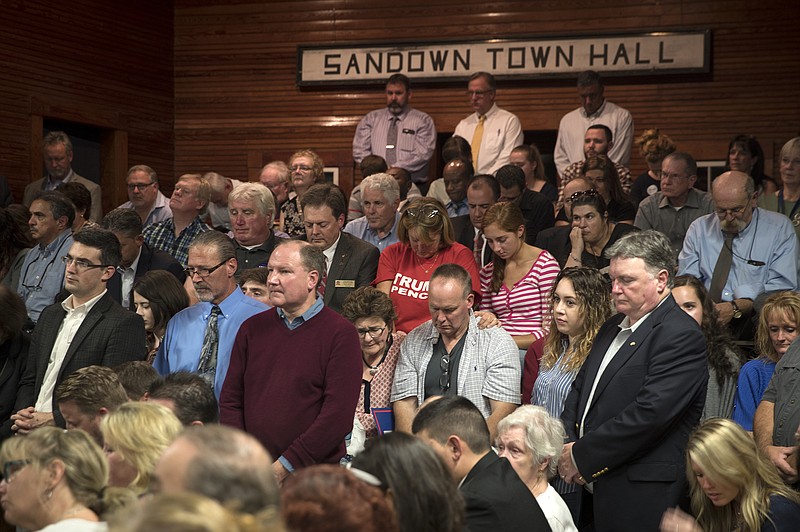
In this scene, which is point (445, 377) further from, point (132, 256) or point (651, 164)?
point (651, 164)

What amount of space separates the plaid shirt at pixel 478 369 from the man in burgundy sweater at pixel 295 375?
851 millimetres

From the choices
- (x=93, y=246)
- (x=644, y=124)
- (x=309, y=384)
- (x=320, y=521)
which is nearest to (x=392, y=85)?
(x=644, y=124)

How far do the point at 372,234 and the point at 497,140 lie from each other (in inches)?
97.7

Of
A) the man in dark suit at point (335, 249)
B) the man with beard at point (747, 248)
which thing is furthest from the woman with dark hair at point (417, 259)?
the man with beard at point (747, 248)

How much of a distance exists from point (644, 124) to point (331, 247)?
4884 millimetres

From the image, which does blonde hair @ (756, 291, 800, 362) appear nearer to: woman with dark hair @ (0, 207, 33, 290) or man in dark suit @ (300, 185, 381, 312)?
man in dark suit @ (300, 185, 381, 312)

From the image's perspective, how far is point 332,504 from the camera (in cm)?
205

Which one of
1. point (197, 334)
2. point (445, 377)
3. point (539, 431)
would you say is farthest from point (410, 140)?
point (539, 431)

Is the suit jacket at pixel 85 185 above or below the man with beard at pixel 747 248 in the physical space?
above

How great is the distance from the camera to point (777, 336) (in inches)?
188

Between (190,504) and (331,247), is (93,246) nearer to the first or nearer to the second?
(331,247)

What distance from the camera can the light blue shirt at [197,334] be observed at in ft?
14.8

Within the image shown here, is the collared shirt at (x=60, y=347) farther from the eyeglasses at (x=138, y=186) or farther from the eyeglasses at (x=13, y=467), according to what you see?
the eyeglasses at (x=138, y=186)

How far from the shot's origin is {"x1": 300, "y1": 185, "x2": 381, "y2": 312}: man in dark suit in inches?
229
